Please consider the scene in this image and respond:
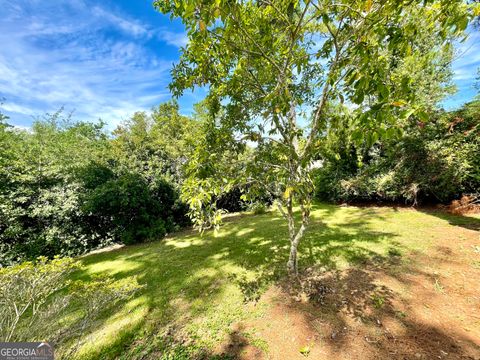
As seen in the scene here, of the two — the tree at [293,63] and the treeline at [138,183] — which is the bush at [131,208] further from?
the tree at [293,63]

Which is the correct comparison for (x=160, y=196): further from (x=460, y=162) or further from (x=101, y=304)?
(x=460, y=162)

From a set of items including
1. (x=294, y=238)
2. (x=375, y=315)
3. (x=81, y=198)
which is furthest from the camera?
(x=81, y=198)

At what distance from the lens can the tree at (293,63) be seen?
71.4 inches

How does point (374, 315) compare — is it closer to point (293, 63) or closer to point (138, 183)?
point (293, 63)

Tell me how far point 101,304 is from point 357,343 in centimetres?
289

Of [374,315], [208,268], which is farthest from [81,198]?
[374,315]

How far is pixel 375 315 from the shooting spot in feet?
8.70

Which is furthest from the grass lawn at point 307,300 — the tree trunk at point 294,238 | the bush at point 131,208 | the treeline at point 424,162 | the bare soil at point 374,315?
the bush at point 131,208

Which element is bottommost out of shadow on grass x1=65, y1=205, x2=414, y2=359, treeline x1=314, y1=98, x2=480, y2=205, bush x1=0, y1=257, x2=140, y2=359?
shadow on grass x1=65, y1=205, x2=414, y2=359

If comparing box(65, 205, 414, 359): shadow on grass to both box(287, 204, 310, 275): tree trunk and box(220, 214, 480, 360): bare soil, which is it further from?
box(220, 214, 480, 360): bare soil

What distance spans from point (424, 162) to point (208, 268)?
836 cm

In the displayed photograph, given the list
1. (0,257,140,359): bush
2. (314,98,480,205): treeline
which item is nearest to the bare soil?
(0,257,140,359): bush

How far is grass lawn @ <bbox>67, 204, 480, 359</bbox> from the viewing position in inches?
93.3

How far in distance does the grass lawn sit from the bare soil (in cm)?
1
